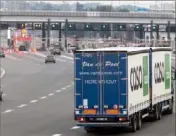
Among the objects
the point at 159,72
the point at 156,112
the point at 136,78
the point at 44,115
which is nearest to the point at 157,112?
the point at 156,112

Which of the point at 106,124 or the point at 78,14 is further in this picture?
the point at 78,14

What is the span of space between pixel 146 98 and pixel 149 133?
2667 mm

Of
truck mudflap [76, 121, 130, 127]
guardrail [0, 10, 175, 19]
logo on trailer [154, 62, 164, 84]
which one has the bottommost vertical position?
guardrail [0, 10, 175, 19]

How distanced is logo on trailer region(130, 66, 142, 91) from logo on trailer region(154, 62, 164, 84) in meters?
2.71

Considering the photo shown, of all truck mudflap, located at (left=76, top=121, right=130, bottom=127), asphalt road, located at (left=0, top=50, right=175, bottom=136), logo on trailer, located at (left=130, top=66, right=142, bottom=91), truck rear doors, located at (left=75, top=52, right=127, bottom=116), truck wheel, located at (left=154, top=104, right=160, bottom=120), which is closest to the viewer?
truck mudflap, located at (left=76, top=121, right=130, bottom=127)

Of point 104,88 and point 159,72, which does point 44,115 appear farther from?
point 104,88

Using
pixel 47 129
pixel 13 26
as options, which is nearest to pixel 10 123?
pixel 47 129

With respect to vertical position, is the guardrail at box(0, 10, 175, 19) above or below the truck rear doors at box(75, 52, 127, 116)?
below

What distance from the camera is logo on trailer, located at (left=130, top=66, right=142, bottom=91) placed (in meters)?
21.1

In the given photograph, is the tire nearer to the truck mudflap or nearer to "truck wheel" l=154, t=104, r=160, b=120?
"truck wheel" l=154, t=104, r=160, b=120

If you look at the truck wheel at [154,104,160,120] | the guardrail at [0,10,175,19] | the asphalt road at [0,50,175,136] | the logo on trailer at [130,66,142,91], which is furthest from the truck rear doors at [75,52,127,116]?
the guardrail at [0,10,175,19]

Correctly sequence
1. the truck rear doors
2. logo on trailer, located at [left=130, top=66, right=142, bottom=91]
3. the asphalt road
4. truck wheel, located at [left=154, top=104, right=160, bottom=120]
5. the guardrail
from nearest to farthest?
the truck rear doors → logo on trailer, located at [left=130, top=66, right=142, bottom=91] → the asphalt road → truck wheel, located at [left=154, top=104, right=160, bottom=120] → the guardrail

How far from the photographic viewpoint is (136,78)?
21.8m

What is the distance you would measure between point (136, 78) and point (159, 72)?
4.20 meters
